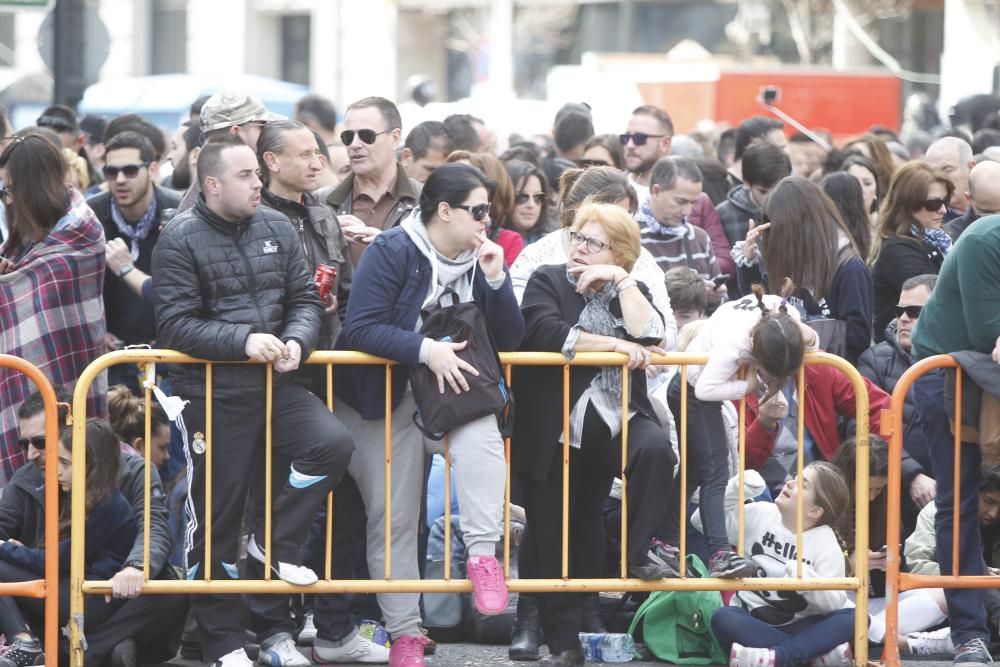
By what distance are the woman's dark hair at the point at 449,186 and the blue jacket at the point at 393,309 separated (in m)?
0.15

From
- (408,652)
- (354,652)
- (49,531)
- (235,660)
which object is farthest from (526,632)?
(49,531)

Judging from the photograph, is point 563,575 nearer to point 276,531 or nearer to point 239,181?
point 276,531

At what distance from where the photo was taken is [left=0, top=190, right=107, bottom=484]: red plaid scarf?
7.38 metres

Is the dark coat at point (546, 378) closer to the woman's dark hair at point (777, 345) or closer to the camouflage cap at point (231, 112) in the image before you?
the woman's dark hair at point (777, 345)

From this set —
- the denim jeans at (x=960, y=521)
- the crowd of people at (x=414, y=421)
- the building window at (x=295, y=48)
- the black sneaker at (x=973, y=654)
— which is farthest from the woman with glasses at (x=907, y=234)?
the building window at (x=295, y=48)

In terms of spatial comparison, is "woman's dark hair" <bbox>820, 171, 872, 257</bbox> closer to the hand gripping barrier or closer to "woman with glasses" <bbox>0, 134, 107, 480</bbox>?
"woman with glasses" <bbox>0, 134, 107, 480</bbox>

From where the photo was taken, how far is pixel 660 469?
6707 millimetres

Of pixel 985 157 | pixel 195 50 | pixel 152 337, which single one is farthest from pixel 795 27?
pixel 152 337

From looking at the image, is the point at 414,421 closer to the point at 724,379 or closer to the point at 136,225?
the point at 724,379

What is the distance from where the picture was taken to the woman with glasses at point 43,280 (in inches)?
292

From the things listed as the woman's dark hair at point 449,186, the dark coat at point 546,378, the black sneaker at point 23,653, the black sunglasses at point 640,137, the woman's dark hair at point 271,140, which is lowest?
the black sneaker at point 23,653

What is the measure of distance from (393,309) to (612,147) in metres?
4.14

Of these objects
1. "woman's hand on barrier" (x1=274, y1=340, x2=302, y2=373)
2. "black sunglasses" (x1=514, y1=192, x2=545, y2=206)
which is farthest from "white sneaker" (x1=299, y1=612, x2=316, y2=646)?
"black sunglasses" (x1=514, y1=192, x2=545, y2=206)

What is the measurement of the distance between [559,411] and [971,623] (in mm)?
1904
